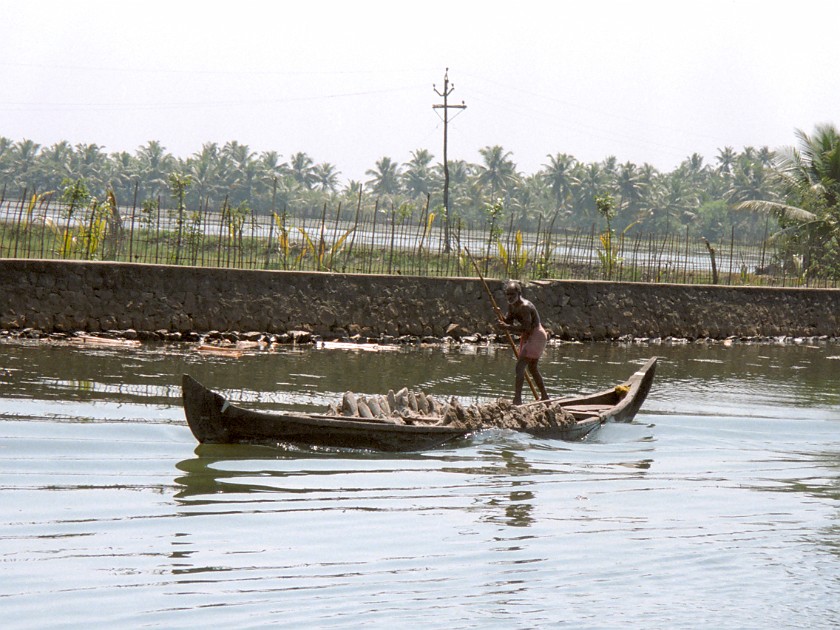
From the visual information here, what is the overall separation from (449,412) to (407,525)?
244 centimetres

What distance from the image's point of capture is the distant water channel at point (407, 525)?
5387 mm

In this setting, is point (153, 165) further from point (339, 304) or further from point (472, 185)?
point (339, 304)

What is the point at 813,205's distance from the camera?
28344 mm

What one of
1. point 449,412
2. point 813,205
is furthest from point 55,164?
point 449,412

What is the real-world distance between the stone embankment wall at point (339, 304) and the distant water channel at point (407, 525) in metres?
5.12

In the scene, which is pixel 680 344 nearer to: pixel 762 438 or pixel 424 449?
pixel 762 438

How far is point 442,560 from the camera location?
6.08 m

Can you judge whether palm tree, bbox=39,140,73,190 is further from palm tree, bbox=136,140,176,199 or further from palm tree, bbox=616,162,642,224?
A: palm tree, bbox=616,162,642,224

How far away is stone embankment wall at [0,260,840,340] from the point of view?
16.3 meters

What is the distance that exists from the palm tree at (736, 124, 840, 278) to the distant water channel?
54.1 feet

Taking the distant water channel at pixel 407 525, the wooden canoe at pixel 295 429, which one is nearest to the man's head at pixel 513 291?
the distant water channel at pixel 407 525

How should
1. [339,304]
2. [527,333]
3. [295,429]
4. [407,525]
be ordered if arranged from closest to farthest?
[407,525]
[295,429]
[527,333]
[339,304]

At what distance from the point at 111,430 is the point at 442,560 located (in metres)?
4.06

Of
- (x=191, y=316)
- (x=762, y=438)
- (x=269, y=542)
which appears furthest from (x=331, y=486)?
(x=191, y=316)
